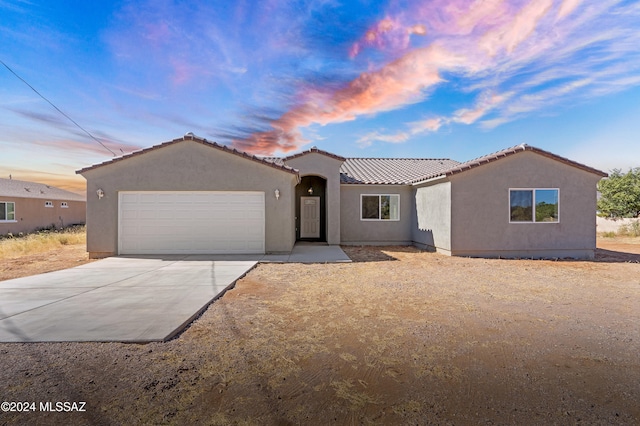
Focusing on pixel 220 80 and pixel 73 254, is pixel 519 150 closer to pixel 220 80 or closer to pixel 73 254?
pixel 220 80

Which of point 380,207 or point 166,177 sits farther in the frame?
point 380,207

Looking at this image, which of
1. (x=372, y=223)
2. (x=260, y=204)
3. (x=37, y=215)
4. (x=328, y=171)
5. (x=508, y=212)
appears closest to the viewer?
(x=260, y=204)

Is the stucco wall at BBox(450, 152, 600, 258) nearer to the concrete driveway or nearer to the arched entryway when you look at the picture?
the arched entryway

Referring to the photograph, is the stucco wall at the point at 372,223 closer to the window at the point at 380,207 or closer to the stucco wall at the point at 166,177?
the window at the point at 380,207

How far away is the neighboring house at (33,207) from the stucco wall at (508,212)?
28435 mm

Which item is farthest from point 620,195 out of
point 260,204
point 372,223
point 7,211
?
point 7,211

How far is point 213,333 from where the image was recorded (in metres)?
4.16

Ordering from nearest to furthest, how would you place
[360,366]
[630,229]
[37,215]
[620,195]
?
[360,366] < [630,229] < [37,215] < [620,195]

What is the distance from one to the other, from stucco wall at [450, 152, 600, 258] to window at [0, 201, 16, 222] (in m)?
28.5

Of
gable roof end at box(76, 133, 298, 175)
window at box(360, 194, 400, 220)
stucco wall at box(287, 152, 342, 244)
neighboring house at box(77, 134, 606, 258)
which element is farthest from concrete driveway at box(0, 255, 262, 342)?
Answer: window at box(360, 194, 400, 220)

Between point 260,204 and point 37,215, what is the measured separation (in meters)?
23.1

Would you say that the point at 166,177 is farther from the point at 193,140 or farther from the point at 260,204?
the point at 260,204

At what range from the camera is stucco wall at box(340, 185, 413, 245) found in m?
14.8

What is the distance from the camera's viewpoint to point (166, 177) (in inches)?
438
